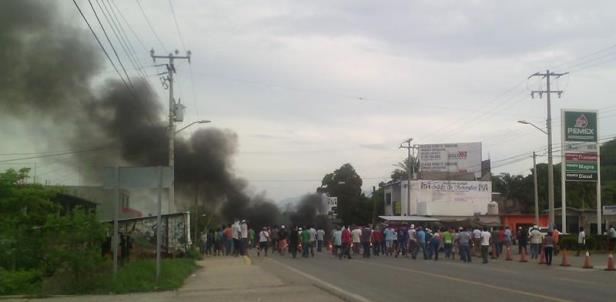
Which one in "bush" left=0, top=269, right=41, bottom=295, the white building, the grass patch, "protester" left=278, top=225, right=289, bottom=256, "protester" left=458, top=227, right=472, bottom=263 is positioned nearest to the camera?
"bush" left=0, top=269, right=41, bottom=295

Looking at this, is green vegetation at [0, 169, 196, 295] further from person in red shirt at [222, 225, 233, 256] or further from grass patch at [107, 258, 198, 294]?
person in red shirt at [222, 225, 233, 256]

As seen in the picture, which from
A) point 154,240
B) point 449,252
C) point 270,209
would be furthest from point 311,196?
point 154,240

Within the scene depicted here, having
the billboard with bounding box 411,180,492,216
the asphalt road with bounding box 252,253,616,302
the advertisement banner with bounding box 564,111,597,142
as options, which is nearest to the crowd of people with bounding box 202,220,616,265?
the asphalt road with bounding box 252,253,616,302

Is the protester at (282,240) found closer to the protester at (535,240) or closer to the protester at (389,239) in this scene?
the protester at (389,239)

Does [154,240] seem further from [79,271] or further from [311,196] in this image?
[311,196]

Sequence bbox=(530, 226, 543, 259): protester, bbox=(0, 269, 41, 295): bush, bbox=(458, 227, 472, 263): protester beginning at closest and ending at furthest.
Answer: bbox=(0, 269, 41, 295): bush → bbox=(458, 227, 472, 263): protester → bbox=(530, 226, 543, 259): protester

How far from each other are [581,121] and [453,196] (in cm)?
2850

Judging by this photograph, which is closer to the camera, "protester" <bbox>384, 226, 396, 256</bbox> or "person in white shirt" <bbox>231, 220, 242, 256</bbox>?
"person in white shirt" <bbox>231, 220, 242, 256</bbox>

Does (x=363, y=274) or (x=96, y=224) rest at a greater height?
(x=96, y=224)

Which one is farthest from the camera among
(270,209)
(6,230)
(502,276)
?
(270,209)

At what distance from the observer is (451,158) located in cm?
6531

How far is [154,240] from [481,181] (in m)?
45.9

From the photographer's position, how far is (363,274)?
17.2 metres

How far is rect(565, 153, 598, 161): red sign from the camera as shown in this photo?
34188 mm
